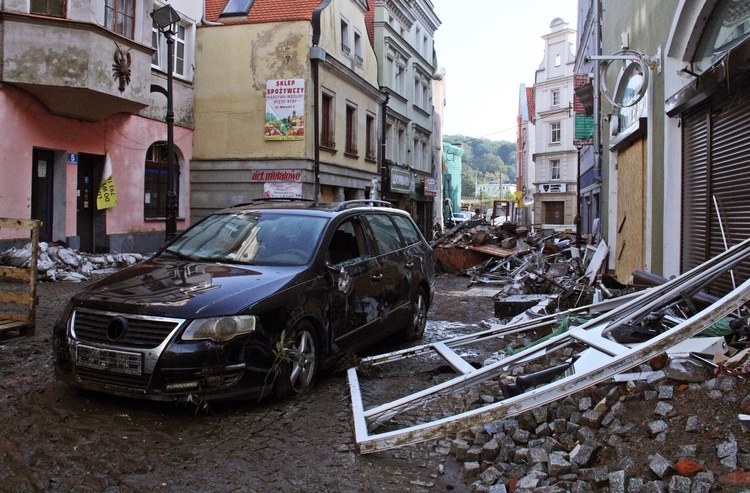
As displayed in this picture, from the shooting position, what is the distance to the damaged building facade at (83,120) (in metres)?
13.2

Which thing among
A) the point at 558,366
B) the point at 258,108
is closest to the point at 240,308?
the point at 558,366

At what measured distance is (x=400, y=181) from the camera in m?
30.9

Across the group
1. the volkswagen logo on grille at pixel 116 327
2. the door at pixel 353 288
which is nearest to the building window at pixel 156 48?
the door at pixel 353 288

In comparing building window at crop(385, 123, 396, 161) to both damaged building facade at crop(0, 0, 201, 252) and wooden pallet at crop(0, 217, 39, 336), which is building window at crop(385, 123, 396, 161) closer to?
damaged building facade at crop(0, 0, 201, 252)

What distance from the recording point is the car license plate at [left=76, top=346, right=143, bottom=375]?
4219 mm

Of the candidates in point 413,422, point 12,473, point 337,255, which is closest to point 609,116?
point 337,255

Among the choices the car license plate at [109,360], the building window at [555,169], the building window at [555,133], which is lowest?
the car license plate at [109,360]

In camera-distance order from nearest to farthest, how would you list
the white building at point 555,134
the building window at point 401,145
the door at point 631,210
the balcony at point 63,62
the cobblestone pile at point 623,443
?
the cobblestone pile at point 623,443
the door at point 631,210
the balcony at point 63,62
the building window at point 401,145
the white building at point 555,134

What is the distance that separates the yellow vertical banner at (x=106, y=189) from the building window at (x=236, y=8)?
8.06m

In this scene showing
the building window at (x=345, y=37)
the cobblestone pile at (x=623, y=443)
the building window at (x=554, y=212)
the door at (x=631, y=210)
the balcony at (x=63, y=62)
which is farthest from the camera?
the building window at (x=554, y=212)

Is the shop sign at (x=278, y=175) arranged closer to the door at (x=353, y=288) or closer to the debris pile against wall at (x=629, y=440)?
the door at (x=353, y=288)

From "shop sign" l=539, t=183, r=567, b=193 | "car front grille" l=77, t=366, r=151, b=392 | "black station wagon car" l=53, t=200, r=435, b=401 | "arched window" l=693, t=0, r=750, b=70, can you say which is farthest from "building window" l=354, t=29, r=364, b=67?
"shop sign" l=539, t=183, r=567, b=193

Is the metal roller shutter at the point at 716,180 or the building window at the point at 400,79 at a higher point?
the building window at the point at 400,79

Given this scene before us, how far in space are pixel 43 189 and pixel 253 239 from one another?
11157 mm
